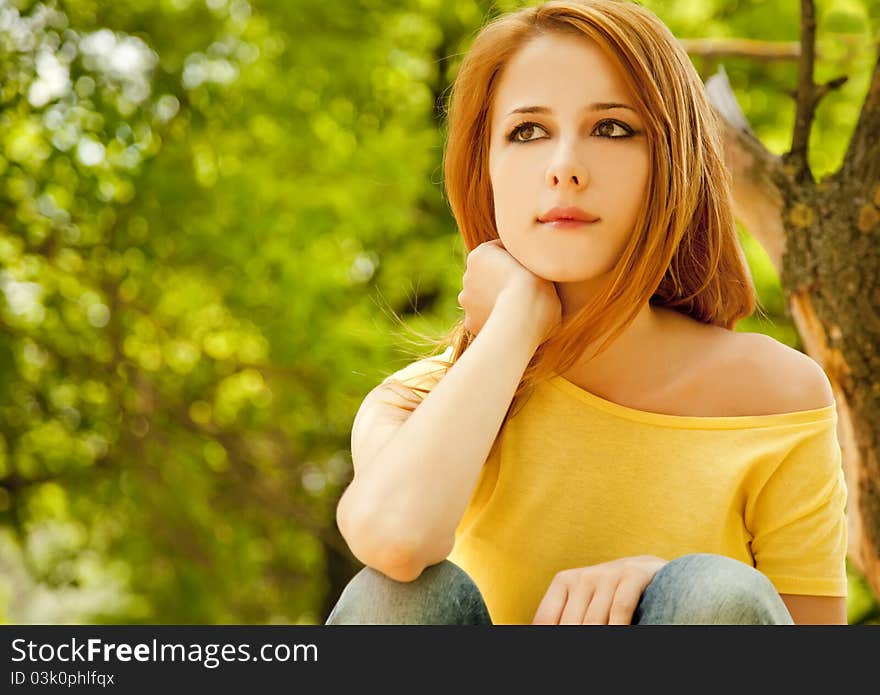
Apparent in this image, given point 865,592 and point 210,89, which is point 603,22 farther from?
point 865,592

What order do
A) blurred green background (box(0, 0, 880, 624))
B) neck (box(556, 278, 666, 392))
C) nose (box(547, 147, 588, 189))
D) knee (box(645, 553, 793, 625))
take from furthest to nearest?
blurred green background (box(0, 0, 880, 624)) < neck (box(556, 278, 666, 392)) < nose (box(547, 147, 588, 189)) < knee (box(645, 553, 793, 625))

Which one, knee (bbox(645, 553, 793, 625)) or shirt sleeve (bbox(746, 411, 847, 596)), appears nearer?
knee (bbox(645, 553, 793, 625))

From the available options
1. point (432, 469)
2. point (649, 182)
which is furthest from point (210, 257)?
point (432, 469)

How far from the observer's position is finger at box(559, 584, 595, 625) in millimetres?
1217

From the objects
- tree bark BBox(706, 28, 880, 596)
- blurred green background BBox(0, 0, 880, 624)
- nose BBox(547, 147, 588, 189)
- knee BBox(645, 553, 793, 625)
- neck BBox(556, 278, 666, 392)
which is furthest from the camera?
blurred green background BBox(0, 0, 880, 624)

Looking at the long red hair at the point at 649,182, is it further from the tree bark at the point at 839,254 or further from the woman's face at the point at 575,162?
the tree bark at the point at 839,254

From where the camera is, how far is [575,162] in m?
1.36

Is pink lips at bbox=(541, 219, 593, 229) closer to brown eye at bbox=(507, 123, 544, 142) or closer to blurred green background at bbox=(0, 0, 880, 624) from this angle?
brown eye at bbox=(507, 123, 544, 142)

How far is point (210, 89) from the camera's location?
189 inches

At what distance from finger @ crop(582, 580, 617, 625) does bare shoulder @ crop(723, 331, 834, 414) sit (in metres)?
0.38

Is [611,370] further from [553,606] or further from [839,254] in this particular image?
[839,254]

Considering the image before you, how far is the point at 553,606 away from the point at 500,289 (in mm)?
439

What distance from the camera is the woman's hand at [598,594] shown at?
1.21 meters
